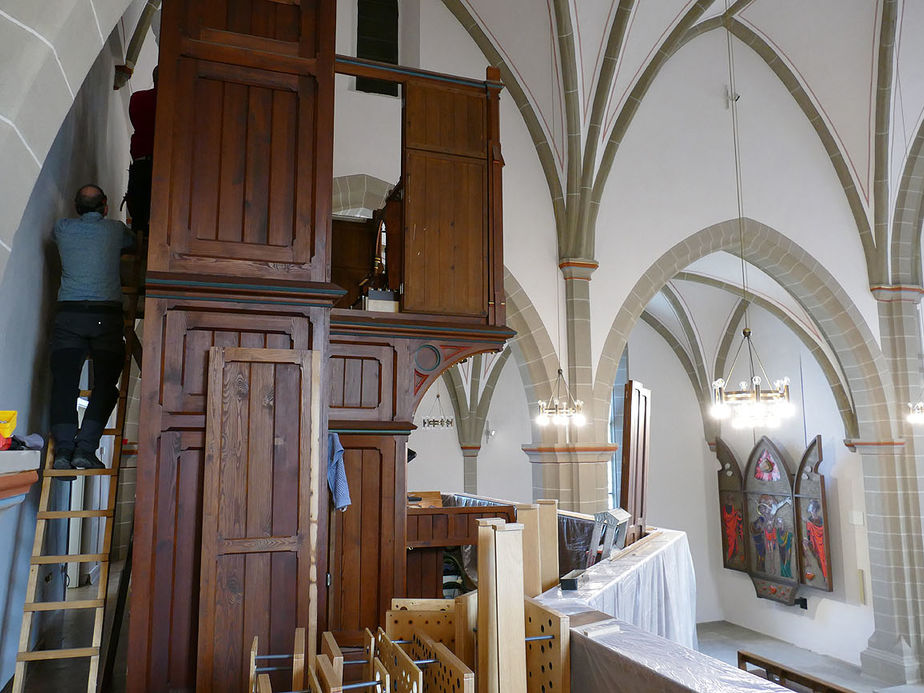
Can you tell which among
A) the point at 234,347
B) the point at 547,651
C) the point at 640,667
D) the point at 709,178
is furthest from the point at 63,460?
the point at 709,178

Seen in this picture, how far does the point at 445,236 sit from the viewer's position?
15.9ft

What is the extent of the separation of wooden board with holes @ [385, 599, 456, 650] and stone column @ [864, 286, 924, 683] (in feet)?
31.6

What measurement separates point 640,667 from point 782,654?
468 inches

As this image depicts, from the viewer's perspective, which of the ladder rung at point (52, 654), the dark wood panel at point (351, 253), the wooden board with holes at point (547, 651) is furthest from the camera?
the dark wood panel at point (351, 253)

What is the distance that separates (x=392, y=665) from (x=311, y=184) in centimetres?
245

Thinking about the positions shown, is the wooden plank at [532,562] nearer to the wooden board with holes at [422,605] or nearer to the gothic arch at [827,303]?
the wooden board with holes at [422,605]

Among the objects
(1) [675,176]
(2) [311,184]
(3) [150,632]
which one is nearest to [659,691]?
(3) [150,632]

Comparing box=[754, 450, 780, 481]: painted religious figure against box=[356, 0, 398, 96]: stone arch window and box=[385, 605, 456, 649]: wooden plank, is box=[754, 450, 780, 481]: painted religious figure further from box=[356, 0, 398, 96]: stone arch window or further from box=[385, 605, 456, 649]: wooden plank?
box=[385, 605, 456, 649]: wooden plank

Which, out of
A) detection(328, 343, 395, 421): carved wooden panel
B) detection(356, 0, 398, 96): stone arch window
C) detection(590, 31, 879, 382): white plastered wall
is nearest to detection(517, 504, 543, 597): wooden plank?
detection(328, 343, 395, 421): carved wooden panel

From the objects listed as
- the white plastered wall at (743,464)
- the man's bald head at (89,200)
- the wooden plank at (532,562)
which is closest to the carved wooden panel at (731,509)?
the white plastered wall at (743,464)

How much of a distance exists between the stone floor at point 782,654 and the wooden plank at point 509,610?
29.6 feet

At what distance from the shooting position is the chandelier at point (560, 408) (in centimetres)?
856

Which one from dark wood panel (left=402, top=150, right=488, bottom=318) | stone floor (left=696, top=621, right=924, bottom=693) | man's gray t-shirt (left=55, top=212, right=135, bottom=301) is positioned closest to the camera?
man's gray t-shirt (left=55, top=212, right=135, bottom=301)

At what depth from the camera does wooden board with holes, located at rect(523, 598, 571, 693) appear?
2.56 meters
